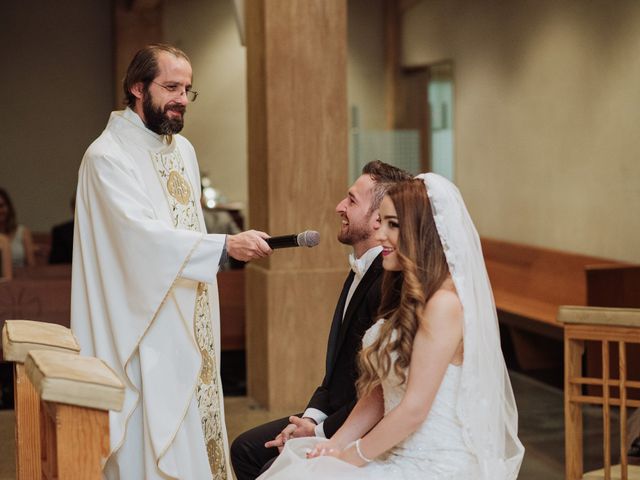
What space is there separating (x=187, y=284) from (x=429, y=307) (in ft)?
3.82

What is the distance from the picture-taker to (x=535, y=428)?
5.45 m

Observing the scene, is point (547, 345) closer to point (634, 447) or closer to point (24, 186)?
point (634, 447)

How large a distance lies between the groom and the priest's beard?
0.63 m

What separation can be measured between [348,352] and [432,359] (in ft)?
2.34

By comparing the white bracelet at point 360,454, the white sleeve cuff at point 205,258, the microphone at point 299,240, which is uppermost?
the microphone at point 299,240

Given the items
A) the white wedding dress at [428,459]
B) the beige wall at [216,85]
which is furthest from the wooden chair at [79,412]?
the beige wall at [216,85]

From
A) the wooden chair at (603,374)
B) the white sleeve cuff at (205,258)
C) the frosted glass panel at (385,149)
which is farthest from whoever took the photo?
the frosted glass panel at (385,149)

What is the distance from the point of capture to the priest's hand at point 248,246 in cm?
305

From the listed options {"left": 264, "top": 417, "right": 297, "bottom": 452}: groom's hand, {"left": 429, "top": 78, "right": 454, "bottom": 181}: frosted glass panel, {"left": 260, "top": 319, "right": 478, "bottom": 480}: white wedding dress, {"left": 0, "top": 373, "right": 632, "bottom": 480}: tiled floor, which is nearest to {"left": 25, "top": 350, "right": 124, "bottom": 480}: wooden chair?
{"left": 260, "top": 319, "right": 478, "bottom": 480}: white wedding dress

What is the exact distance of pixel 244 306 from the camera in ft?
21.5

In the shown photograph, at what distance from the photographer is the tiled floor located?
470cm

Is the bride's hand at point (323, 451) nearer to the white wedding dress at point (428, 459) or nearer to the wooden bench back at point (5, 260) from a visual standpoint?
the white wedding dress at point (428, 459)

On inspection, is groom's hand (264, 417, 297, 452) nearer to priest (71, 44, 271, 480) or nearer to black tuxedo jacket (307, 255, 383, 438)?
black tuxedo jacket (307, 255, 383, 438)

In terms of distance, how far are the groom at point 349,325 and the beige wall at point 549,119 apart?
3.92 metres
